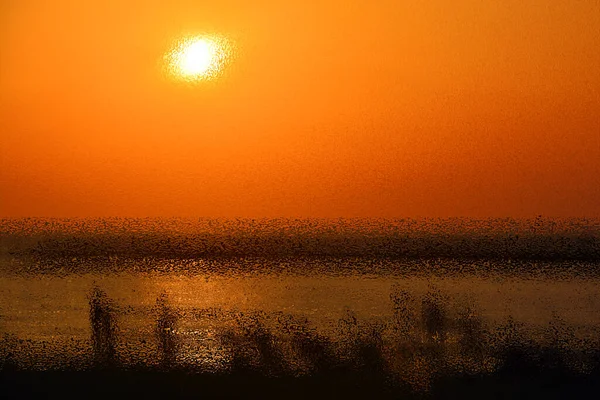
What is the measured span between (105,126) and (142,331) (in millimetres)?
758

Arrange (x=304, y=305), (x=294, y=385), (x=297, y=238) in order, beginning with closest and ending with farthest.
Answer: (x=294, y=385), (x=304, y=305), (x=297, y=238)

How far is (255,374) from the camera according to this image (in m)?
2.18

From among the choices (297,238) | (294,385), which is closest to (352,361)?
(294,385)

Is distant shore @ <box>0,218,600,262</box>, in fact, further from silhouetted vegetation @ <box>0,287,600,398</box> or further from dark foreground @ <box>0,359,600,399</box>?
dark foreground @ <box>0,359,600,399</box>

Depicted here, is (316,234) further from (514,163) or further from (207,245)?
(514,163)

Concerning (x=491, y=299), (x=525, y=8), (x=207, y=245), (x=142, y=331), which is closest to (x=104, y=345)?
(x=142, y=331)

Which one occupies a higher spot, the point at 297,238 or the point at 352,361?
the point at 297,238

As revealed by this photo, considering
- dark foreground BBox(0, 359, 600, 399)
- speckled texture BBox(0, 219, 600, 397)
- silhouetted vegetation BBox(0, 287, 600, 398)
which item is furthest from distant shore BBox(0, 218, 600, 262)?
dark foreground BBox(0, 359, 600, 399)

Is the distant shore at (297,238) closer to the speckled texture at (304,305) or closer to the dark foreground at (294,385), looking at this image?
the speckled texture at (304,305)

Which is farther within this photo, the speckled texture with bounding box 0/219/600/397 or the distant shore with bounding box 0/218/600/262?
the distant shore with bounding box 0/218/600/262

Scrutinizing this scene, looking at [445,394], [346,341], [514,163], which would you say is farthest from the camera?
[514,163]

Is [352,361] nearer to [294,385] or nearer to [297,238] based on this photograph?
[294,385]

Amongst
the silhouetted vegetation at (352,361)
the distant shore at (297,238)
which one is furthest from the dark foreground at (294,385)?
the distant shore at (297,238)

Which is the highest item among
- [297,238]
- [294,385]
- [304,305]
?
[297,238]
